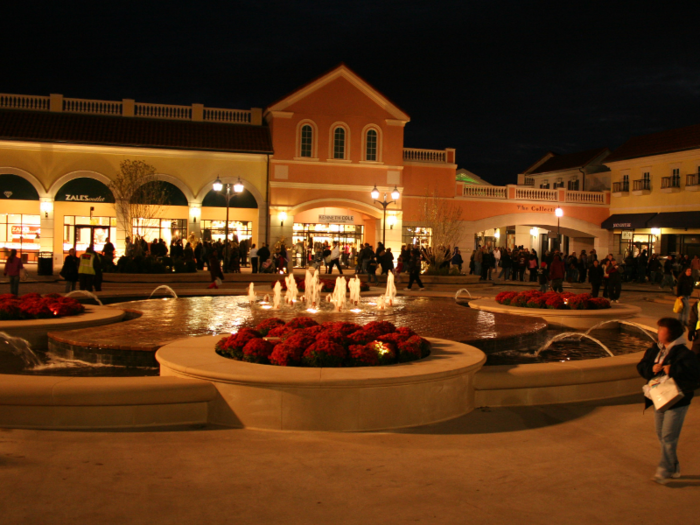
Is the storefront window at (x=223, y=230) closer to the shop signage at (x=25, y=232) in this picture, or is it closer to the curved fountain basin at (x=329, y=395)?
the shop signage at (x=25, y=232)

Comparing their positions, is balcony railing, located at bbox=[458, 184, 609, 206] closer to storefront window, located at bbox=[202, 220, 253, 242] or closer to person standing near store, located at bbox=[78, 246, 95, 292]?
storefront window, located at bbox=[202, 220, 253, 242]

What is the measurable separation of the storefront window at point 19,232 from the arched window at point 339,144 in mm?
16685

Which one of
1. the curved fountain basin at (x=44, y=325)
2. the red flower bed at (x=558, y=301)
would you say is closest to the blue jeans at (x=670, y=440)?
the red flower bed at (x=558, y=301)

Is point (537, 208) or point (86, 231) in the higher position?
point (537, 208)

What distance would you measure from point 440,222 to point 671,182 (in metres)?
15.7

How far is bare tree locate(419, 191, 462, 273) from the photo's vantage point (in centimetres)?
3067

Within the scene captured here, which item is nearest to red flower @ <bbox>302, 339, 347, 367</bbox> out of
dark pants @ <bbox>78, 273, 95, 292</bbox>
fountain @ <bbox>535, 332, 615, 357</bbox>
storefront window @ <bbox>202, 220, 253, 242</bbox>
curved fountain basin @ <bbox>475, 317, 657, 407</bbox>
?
curved fountain basin @ <bbox>475, 317, 657, 407</bbox>

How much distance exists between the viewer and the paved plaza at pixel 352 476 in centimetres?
488

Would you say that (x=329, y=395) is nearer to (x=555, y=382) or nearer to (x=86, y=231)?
(x=555, y=382)

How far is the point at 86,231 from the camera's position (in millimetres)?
35500

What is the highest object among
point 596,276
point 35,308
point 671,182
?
point 671,182

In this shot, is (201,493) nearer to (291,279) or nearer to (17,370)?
(17,370)

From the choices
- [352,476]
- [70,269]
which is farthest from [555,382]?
[70,269]

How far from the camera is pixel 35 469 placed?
18.2 feet
